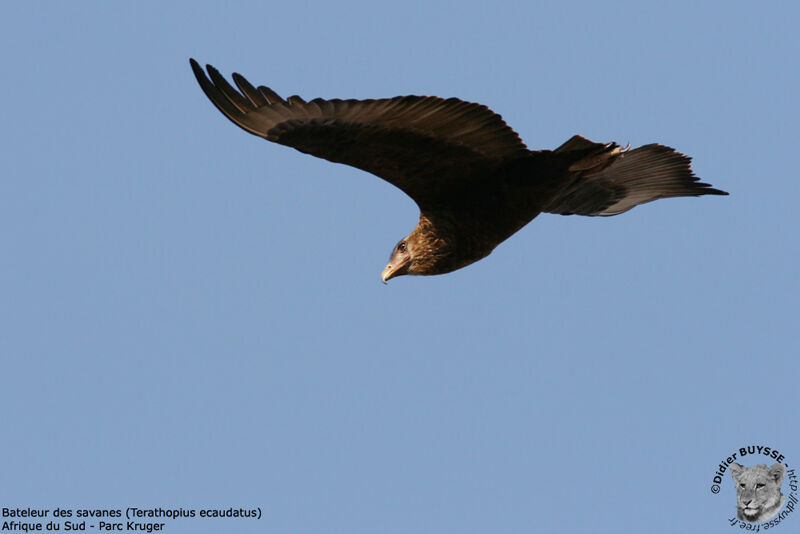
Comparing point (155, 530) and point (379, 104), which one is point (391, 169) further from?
point (155, 530)

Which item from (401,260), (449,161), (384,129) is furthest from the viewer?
(401,260)

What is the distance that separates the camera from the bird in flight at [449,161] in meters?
8.23

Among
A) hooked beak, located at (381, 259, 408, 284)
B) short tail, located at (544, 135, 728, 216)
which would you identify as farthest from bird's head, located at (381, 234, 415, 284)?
short tail, located at (544, 135, 728, 216)

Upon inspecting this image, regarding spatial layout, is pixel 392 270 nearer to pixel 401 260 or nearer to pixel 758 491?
pixel 401 260

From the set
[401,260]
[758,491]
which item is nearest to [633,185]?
[401,260]

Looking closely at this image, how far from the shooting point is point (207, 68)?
812 cm

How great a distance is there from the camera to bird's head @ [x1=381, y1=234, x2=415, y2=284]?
33.0 feet

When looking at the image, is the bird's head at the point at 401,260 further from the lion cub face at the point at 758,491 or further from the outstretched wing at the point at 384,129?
the lion cub face at the point at 758,491

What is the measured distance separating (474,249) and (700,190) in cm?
258

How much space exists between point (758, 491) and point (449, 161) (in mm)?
4199

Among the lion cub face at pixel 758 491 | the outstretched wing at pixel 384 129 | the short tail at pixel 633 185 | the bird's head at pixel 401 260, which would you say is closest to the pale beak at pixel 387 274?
the bird's head at pixel 401 260

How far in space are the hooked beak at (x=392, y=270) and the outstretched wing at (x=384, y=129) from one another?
3.40 feet

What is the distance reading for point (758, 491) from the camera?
10172 millimetres

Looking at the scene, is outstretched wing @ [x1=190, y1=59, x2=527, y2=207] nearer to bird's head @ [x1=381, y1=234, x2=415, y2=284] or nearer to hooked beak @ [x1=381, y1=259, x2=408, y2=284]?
bird's head @ [x1=381, y1=234, x2=415, y2=284]
